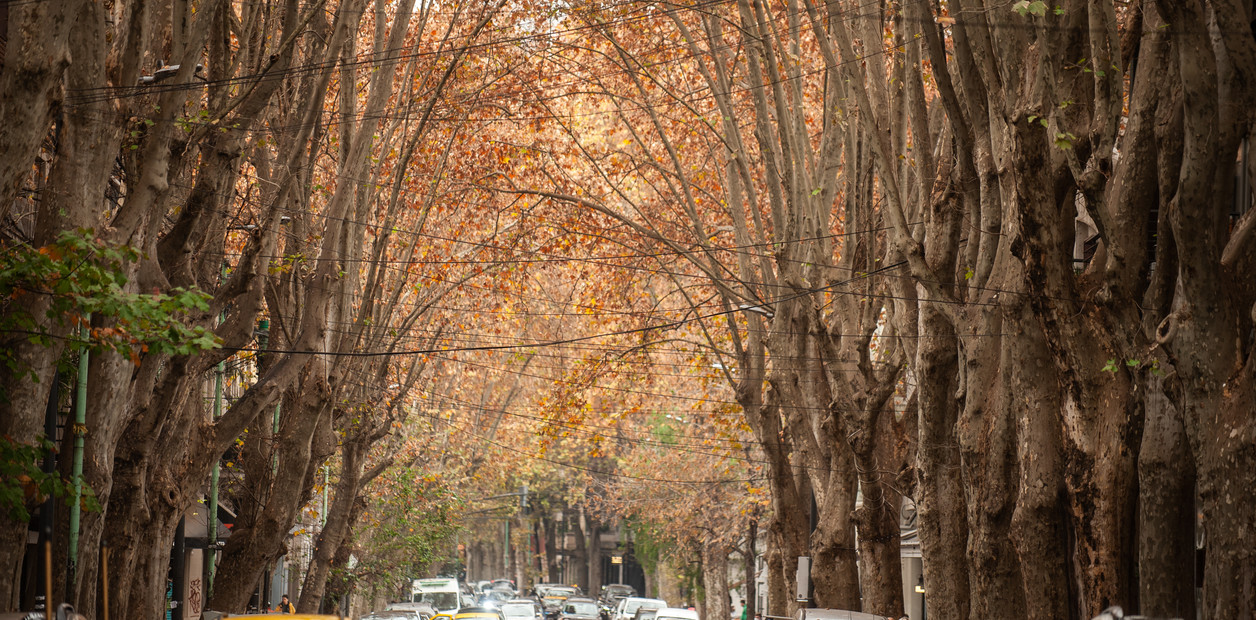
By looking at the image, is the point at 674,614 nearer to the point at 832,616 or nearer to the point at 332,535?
the point at 332,535

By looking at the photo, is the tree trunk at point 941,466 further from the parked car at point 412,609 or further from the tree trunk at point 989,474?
the parked car at point 412,609

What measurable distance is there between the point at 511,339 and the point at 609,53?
37.8 ft

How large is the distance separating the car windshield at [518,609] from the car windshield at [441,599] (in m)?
5.00

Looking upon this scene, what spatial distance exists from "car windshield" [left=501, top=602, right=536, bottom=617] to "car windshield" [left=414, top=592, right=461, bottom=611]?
5.00m

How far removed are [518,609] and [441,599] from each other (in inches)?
248

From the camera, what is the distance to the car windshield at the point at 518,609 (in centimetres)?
3119

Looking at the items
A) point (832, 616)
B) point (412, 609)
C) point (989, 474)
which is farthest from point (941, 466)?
point (412, 609)

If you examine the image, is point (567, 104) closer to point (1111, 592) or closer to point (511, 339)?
point (511, 339)

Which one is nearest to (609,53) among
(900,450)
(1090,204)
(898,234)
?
(900,450)

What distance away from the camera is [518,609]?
104 feet

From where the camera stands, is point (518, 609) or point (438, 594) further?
point (438, 594)

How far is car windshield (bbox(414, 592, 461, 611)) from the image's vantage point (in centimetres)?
3659

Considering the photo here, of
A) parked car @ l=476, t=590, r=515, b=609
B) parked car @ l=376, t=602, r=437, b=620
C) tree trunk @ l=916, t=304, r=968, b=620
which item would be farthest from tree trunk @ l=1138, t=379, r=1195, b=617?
parked car @ l=476, t=590, r=515, b=609

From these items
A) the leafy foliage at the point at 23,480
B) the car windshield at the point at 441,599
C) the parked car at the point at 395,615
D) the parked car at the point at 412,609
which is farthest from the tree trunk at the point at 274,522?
the car windshield at the point at 441,599
